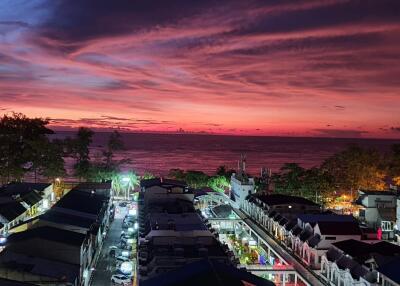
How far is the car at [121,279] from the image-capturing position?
2120 centimetres

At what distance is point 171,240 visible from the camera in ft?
68.7

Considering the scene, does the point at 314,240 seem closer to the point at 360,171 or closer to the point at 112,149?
the point at 360,171

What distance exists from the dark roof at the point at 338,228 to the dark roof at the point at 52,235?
11.8 meters

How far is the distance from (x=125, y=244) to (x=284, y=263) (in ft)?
30.1

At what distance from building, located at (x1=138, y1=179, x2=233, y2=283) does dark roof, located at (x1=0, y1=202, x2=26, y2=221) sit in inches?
280

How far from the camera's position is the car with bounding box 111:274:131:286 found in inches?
835

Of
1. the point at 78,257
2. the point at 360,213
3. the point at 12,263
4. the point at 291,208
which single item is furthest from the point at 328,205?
the point at 12,263

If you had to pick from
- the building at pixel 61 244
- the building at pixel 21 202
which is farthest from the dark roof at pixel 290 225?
the building at pixel 21 202

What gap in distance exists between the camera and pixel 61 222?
78.7 feet

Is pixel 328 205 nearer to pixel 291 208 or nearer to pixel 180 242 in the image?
pixel 291 208

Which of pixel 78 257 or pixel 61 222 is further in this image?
pixel 61 222

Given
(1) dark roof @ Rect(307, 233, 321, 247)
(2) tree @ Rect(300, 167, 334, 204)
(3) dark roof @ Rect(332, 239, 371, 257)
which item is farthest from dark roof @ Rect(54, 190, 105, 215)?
(2) tree @ Rect(300, 167, 334, 204)

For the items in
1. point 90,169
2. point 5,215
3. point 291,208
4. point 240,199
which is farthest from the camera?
point 90,169

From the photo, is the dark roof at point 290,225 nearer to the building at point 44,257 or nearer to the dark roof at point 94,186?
the building at point 44,257
